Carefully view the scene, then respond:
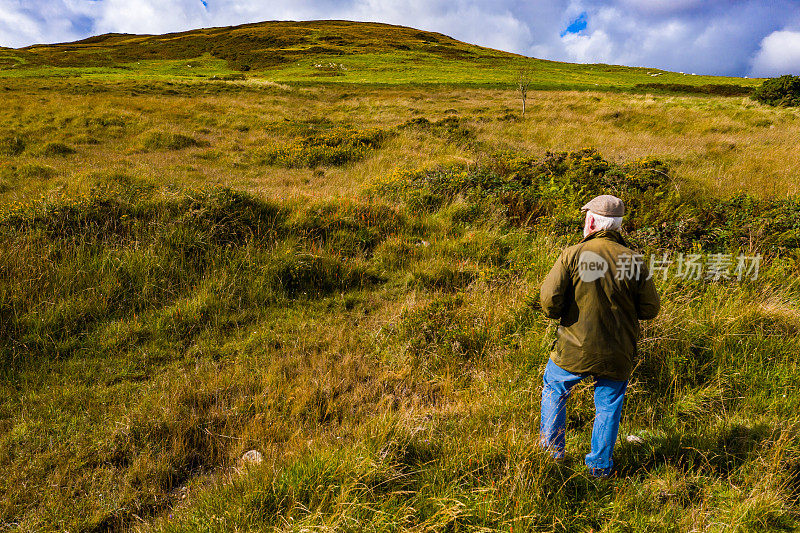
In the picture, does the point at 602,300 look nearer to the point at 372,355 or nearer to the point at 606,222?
the point at 606,222

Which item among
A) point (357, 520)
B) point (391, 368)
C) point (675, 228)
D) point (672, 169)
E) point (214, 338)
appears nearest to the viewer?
point (357, 520)

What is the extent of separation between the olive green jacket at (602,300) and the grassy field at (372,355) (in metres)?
0.73

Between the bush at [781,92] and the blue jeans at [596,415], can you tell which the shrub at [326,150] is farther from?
the bush at [781,92]

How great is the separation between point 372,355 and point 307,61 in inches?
2703

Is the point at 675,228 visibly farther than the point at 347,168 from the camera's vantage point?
No

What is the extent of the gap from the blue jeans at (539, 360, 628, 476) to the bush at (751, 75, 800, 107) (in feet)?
101

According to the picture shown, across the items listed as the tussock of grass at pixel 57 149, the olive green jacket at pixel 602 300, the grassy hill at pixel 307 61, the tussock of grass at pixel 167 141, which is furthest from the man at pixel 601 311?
the grassy hill at pixel 307 61

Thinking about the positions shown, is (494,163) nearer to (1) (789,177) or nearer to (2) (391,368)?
(1) (789,177)

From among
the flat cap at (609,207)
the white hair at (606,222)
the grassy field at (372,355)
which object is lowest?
the grassy field at (372,355)

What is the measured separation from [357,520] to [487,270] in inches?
157

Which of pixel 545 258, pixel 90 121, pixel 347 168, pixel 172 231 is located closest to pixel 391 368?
pixel 545 258

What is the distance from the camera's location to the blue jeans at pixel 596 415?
8.82 feet

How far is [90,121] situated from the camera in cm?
1739

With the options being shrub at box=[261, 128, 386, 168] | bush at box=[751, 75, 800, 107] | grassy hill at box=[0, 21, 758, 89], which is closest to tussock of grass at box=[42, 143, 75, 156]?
shrub at box=[261, 128, 386, 168]
